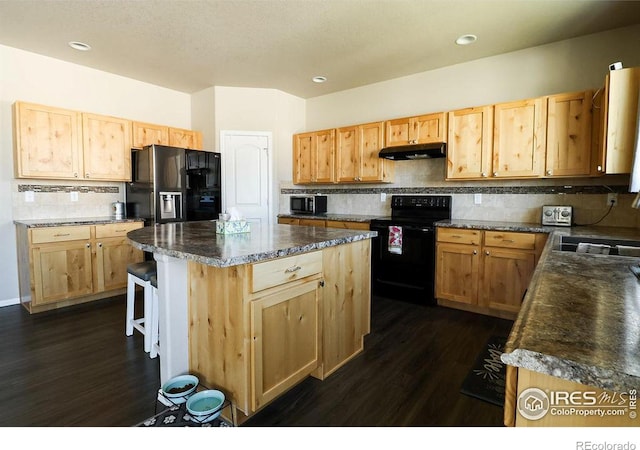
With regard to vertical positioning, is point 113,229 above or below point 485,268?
above

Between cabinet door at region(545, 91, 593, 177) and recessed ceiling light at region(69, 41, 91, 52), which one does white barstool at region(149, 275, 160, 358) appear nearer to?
recessed ceiling light at region(69, 41, 91, 52)

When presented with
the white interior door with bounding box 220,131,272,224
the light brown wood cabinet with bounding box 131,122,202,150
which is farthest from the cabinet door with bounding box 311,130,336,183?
the light brown wood cabinet with bounding box 131,122,202,150

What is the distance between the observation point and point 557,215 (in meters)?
3.14

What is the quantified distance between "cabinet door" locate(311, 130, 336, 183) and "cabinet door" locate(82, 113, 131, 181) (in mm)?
2380

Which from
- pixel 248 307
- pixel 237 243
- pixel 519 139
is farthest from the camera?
pixel 519 139

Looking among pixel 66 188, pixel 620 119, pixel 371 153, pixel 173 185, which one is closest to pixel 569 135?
pixel 620 119

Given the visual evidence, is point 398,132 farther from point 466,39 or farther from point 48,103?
point 48,103

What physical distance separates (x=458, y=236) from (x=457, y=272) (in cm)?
36

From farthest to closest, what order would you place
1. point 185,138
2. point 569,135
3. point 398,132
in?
point 185,138 → point 398,132 → point 569,135

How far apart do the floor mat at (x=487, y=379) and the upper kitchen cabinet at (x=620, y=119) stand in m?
1.66

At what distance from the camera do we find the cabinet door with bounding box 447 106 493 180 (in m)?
3.40

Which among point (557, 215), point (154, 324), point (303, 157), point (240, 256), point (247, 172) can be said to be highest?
point (303, 157)

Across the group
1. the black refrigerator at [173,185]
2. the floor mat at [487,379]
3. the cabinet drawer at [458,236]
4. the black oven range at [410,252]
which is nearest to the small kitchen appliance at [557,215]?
the cabinet drawer at [458,236]

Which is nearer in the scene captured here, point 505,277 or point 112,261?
point 505,277
